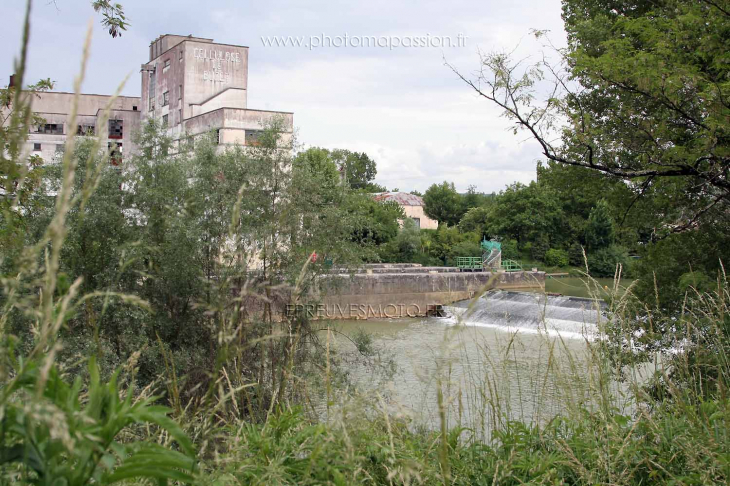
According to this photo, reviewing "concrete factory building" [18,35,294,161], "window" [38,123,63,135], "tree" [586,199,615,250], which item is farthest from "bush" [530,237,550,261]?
"window" [38,123,63,135]

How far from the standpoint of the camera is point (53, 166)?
34.1 ft

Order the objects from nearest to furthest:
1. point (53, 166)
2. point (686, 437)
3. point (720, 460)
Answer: point (720, 460) → point (686, 437) → point (53, 166)

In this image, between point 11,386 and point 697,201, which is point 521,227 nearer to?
point 697,201

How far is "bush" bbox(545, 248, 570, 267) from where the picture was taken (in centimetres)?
5006

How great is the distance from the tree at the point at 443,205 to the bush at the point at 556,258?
59.3 feet

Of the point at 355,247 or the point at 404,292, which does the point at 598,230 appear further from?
the point at 355,247

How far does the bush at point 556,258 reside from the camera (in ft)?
164

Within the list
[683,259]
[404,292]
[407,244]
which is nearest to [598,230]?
[407,244]

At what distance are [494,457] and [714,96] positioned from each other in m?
6.14

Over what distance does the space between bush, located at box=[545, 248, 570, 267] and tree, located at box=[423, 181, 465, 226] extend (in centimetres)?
1808

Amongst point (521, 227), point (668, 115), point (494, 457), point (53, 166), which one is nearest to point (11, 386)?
point (494, 457)

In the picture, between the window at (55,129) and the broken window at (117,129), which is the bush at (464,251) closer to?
the broken window at (117,129)

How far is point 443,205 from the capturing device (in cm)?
6900

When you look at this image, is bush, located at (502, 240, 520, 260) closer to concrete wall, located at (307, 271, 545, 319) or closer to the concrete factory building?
concrete wall, located at (307, 271, 545, 319)
